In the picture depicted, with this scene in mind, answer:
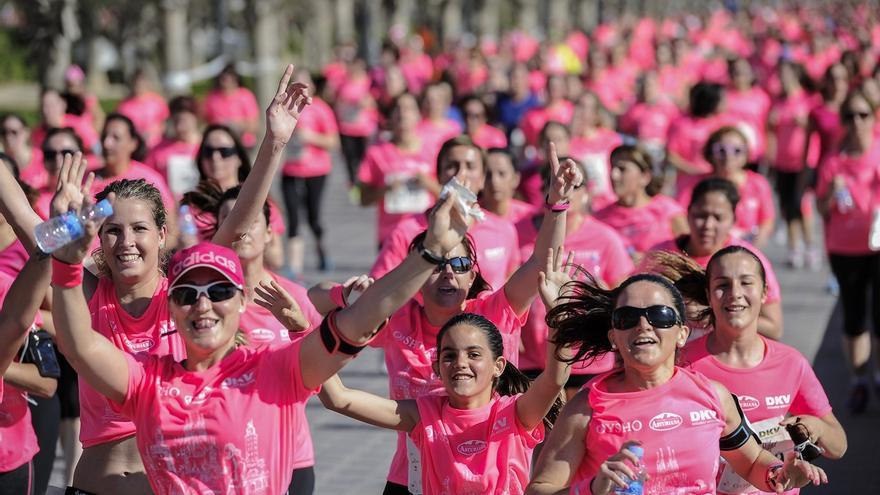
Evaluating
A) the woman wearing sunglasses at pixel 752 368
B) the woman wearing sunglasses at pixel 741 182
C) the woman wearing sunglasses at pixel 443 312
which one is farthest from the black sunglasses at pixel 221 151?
the woman wearing sunglasses at pixel 752 368

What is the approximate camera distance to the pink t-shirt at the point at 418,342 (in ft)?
19.4

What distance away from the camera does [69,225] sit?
397 cm

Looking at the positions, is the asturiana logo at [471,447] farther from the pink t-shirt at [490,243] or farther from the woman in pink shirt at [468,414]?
the pink t-shirt at [490,243]

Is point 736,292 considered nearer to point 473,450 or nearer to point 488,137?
point 473,450

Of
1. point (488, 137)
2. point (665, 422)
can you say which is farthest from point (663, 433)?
point (488, 137)

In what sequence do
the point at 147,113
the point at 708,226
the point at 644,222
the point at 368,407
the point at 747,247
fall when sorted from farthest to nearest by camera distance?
the point at 147,113 → the point at 644,222 → the point at 708,226 → the point at 747,247 → the point at 368,407

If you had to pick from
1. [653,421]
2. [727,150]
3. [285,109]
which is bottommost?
[653,421]

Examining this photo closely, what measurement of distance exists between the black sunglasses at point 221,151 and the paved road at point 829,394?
1750 mm

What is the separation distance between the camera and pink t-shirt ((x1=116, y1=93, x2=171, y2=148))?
51.0ft

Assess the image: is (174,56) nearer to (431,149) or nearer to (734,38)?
(431,149)

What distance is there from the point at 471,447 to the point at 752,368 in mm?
1096

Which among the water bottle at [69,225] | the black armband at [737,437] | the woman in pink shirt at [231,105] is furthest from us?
the woman in pink shirt at [231,105]

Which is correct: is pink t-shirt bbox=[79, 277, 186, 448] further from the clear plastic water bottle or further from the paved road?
the clear plastic water bottle

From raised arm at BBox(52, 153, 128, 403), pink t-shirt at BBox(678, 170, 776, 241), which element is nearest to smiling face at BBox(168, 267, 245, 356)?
raised arm at BBox(52, 153, 128, 403)
